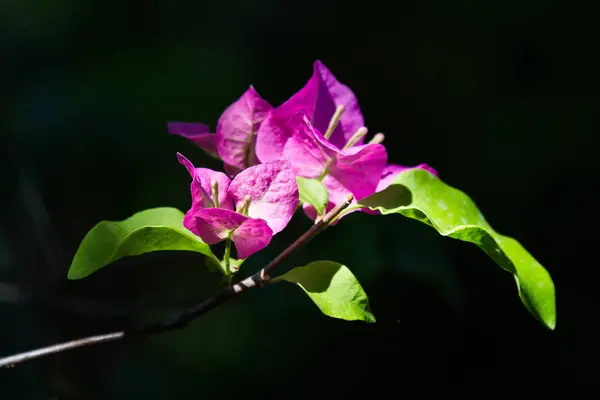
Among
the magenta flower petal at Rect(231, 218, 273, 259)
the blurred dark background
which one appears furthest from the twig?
the blurred dark background

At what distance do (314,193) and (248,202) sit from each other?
4cm

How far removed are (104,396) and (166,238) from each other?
2.90 feet

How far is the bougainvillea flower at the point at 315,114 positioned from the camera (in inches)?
16.7

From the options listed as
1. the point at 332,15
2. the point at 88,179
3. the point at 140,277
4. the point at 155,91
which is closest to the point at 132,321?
the point at 140,277

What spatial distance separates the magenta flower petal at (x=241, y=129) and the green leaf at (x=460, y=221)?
0.32 ft

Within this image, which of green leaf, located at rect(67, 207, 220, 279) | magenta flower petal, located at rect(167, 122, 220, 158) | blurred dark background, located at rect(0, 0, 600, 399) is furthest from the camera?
blurred dark background, located at rect(0, 0, 600, 399)

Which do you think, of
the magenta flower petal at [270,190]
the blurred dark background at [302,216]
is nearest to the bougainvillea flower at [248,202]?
the magenta flower petal at [270,190]

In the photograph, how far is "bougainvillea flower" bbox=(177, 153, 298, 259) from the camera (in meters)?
0.36

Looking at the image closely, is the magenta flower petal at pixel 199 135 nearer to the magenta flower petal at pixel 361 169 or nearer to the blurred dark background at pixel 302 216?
the magenta flower petal at pixel 361 169

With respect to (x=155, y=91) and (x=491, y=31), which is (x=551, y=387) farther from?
(x=155, y=91)

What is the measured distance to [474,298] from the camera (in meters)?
1.03

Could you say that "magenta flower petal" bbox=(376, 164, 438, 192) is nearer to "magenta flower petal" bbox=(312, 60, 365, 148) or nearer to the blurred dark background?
"magenta flower petal" bbox=(312, 60, 365, 148)

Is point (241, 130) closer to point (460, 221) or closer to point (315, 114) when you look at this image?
point (315, 114)

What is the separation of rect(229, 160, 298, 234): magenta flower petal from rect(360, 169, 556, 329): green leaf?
0.17 feet
